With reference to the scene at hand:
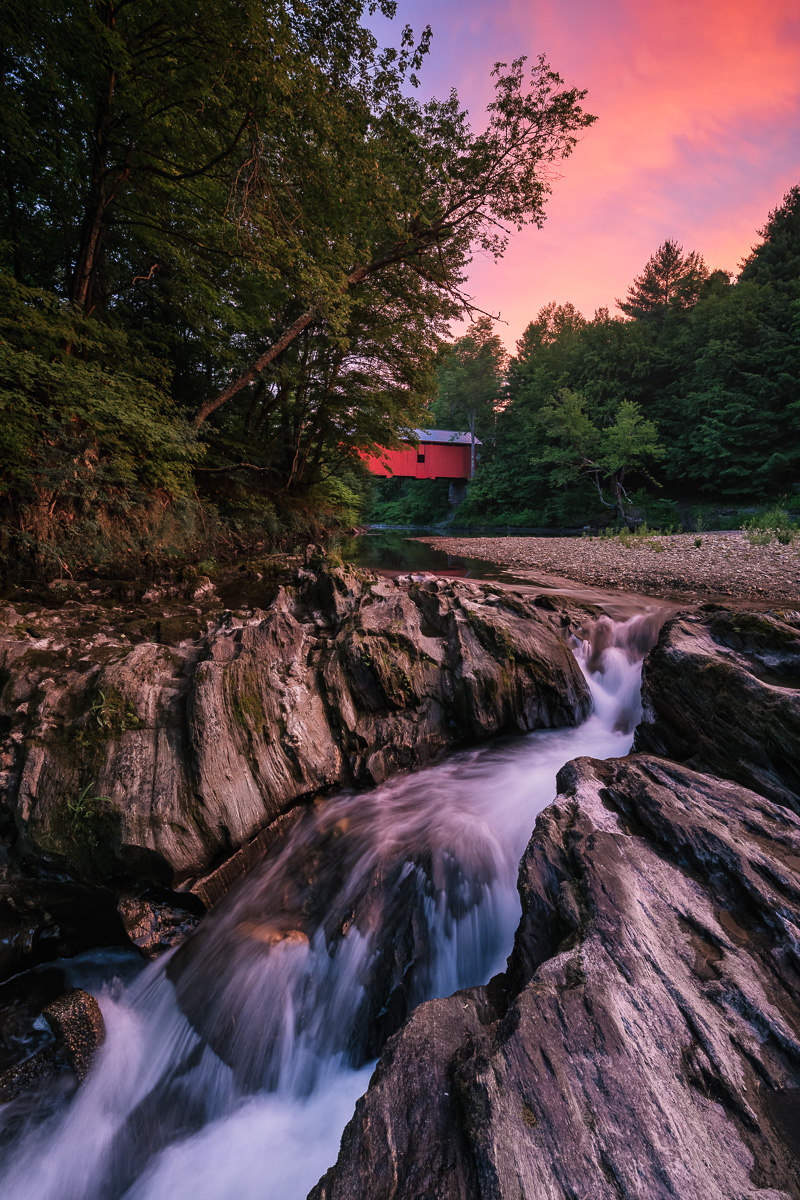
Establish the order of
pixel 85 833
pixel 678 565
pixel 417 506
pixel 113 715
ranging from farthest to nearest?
pixel 417 506
pixel 678 565
pixel 113 715
pixel 85 833

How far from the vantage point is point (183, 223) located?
29.3 feet

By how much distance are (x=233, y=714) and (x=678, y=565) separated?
13.5 metres

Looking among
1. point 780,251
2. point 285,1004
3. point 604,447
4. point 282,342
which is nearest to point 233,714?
point 285,1004

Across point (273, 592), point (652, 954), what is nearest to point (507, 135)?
point (273, 592)

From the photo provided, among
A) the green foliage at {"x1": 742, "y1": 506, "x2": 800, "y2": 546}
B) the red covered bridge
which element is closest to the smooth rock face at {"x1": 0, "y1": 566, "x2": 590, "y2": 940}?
the green foliage at {"x1": 742, "y1": 506, "x2": 800, "y2": 546}

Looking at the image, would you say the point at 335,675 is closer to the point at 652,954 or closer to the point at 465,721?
the point at 465,721

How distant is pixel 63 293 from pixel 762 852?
13510 mm

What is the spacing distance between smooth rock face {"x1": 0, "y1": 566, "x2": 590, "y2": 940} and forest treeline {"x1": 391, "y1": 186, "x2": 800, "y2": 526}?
13868mm

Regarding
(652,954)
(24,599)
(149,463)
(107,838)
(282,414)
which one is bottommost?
(107,838)

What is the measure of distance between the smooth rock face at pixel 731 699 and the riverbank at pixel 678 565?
20.2 feet

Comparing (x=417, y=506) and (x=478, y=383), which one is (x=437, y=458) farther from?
(x=478, y=383)

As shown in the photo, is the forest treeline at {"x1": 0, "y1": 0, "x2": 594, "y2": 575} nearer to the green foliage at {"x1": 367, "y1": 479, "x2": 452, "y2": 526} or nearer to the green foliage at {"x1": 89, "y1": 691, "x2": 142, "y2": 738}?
the green foliage at {"x1": 89, "y1": 691, "x2": 142, "y2": 738}

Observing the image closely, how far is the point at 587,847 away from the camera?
2527 mm

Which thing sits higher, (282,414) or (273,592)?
(282,414)
